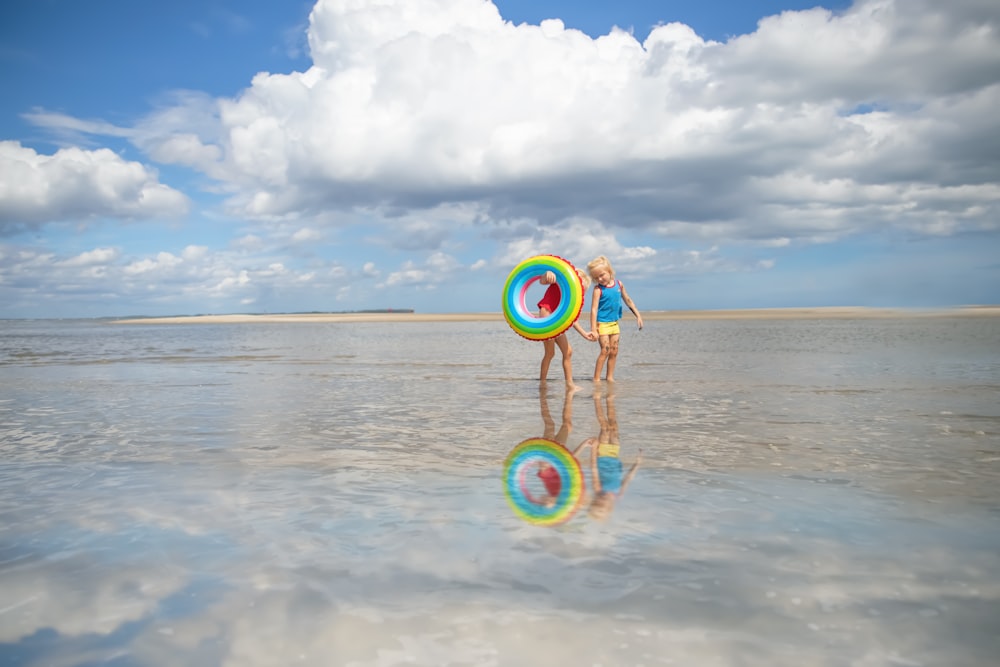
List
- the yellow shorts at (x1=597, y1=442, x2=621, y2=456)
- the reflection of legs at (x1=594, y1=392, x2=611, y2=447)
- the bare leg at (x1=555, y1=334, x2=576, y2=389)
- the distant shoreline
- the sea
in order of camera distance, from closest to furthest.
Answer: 1. the sea
2. the yellow shorts at (x1=597, y1=442, x2=621, y2=456)
3. the reflection of legs at (x1=594, y1=392, x2=611, y2=447)
4. the bare leg at (x1=555, y1=334, x2=576, y2=389)
5. the distant shoreline

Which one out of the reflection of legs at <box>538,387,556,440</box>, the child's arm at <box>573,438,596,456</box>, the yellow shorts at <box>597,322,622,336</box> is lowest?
the reflection of legs at <box>538,387,556,440</box>

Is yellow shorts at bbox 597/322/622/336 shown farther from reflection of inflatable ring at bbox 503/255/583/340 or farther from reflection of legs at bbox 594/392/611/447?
reflection of legs at bbox 594/392/611/447

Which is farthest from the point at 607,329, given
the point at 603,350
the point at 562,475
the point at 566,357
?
the point at 562,475

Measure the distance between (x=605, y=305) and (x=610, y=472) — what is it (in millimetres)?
6587

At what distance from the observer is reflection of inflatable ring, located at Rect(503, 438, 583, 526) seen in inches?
166

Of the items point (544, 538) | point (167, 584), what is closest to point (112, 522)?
point (167, 584)

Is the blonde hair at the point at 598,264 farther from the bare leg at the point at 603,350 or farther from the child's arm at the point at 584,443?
the child's arm at the point at 584,443

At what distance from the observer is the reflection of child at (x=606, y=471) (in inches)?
172

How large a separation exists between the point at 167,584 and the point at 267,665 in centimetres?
98

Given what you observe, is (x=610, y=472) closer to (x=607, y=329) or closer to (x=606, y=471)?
(x=606, y=471)

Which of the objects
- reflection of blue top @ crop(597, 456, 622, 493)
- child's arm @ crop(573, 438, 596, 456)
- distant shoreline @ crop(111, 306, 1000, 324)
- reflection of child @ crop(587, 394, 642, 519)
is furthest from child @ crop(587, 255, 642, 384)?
distant shoreline @ crop(111, 306, 1000, 324)

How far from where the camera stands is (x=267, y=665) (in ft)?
8.34

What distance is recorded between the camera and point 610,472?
5297mm

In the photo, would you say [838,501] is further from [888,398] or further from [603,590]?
[888,398]
